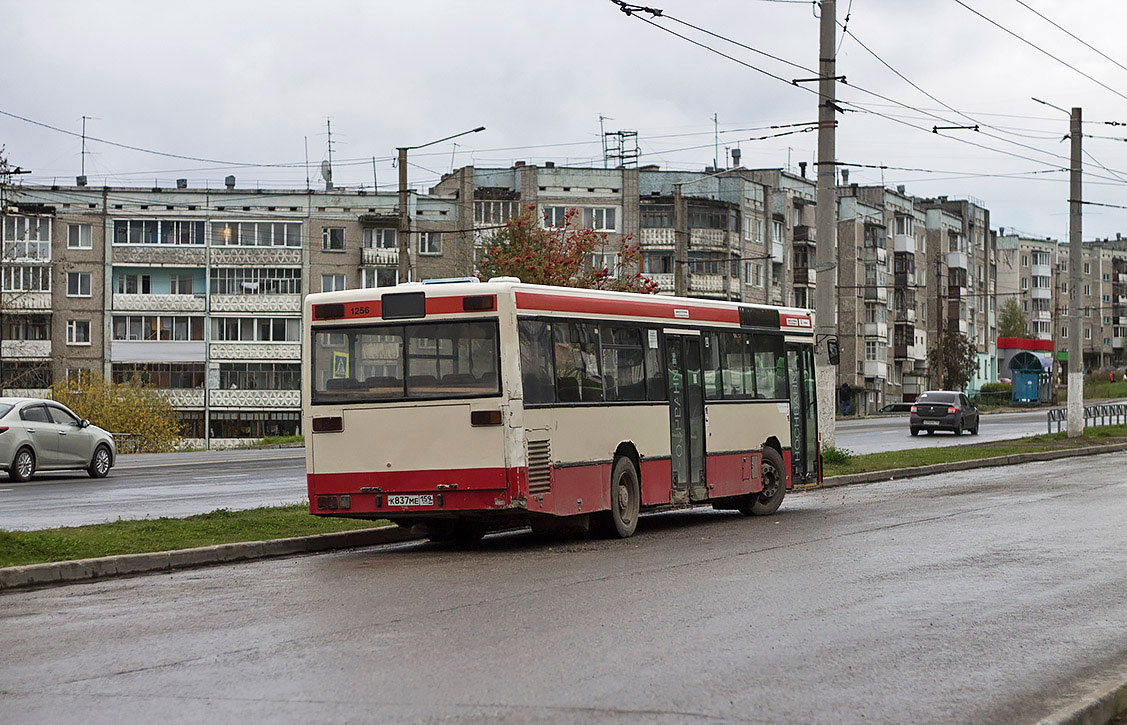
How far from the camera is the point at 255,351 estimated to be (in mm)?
85562

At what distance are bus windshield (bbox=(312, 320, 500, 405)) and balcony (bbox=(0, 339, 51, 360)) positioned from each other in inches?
2876

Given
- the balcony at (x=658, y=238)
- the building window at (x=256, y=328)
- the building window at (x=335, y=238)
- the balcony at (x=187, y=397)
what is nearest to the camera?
the balcony at (x=187, y=397)

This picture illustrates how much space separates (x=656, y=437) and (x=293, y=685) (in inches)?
399

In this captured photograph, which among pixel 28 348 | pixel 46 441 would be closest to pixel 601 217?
pixel 28 348

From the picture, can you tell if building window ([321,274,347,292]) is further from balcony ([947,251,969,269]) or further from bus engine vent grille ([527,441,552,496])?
bus engine vent grille ([527,441,552,496])

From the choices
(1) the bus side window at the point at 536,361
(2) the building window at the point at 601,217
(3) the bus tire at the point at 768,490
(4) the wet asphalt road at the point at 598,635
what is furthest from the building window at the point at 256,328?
(1) the bus side window at the point at 536,361

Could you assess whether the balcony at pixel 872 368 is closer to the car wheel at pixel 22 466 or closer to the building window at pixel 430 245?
the building window at pixel 430 245

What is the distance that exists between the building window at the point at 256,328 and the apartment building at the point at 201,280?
78 millimetres

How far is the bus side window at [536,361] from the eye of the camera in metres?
14.8

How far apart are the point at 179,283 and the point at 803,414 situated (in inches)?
2754

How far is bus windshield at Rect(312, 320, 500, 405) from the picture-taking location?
48.1ft

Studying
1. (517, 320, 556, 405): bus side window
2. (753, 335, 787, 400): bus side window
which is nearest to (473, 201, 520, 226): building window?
(753, 335, 787, 400): bus side window

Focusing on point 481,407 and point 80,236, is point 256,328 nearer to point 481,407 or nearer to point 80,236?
point 80,236

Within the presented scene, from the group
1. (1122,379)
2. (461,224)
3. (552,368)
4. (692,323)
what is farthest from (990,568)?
(1122,379)
